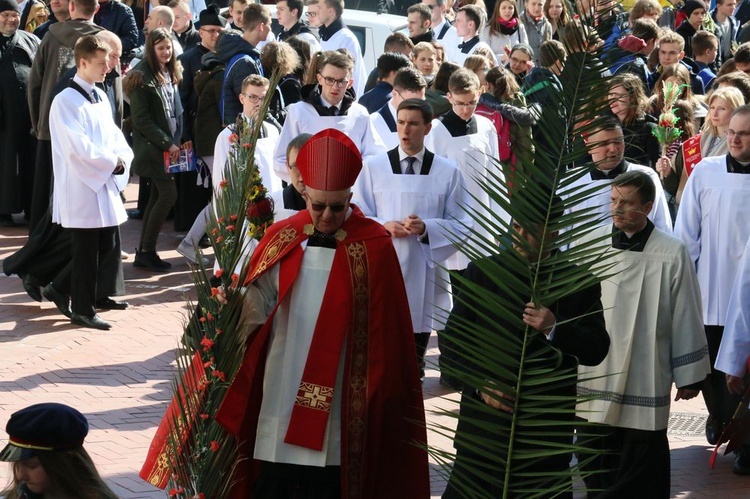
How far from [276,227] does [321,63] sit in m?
4.28

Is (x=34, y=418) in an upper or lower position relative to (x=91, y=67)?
lower

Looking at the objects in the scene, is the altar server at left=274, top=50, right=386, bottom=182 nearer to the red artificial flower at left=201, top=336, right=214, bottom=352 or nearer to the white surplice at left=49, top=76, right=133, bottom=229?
the white surplice at left=49, top=76, right=133, bottom=229

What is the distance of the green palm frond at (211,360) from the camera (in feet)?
13.3

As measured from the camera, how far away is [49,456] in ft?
13.1

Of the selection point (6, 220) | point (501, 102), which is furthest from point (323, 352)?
point (6, 220)

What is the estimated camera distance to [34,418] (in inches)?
158

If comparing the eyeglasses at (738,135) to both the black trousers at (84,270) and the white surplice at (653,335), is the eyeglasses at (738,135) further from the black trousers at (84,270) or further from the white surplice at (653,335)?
the black trousers at (84,270)

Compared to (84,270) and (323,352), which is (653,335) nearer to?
(323,352)

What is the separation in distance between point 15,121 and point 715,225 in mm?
8460

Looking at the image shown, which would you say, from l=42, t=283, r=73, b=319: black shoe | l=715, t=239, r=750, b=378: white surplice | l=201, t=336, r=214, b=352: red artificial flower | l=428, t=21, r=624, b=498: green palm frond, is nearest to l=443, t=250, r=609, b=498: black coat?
l=428, t=21, r=624, b=498: green palm frond

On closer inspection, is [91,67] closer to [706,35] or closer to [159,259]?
[159,259]

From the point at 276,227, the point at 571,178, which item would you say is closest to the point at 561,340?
the point at 276,227

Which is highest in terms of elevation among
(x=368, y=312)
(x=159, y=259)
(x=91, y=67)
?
(x=91, y=67)

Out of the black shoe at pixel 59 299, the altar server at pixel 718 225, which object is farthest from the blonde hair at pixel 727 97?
the black shoe at pixel 59 299
